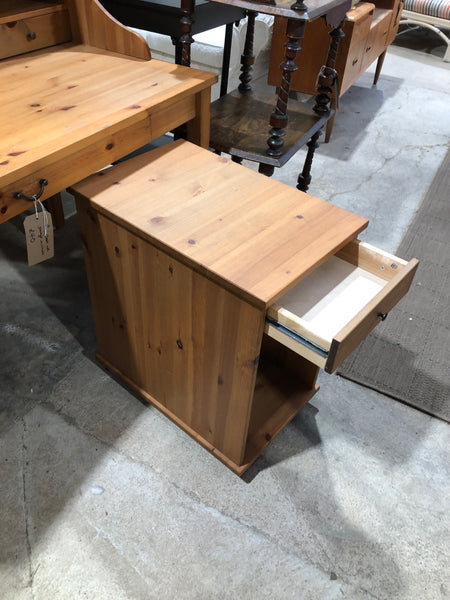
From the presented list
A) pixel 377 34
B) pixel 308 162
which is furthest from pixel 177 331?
pixel 377 34

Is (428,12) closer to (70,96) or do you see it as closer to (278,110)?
(278,110)

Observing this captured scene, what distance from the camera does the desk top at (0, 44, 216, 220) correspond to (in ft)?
2.98

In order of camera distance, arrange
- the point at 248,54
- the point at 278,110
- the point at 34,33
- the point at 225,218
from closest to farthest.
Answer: the point at 225,218, the point at 34,33, the point at 278,110, the point at 248,54

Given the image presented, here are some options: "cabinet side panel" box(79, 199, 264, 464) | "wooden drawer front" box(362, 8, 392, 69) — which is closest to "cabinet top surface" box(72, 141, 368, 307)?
"cabinet side panel" box(79, 199, 264, 464)

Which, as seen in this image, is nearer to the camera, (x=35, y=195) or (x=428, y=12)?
(x=35, y=195)

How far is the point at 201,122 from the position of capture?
50.1 inches

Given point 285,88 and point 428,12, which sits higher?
point 285,88

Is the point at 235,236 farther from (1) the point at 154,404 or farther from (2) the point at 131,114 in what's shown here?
(1) the point at 154,404

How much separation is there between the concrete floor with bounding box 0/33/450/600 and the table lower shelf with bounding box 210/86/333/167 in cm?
68

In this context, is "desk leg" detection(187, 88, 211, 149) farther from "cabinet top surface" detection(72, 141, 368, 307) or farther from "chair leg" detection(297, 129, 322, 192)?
"chair leg" detection(297, 129, 322, 192)

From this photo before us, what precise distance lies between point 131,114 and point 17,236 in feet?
3.28

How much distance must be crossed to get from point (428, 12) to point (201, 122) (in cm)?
322

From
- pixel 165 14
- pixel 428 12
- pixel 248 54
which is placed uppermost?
pixel 165 14

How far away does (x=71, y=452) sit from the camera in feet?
3.92
